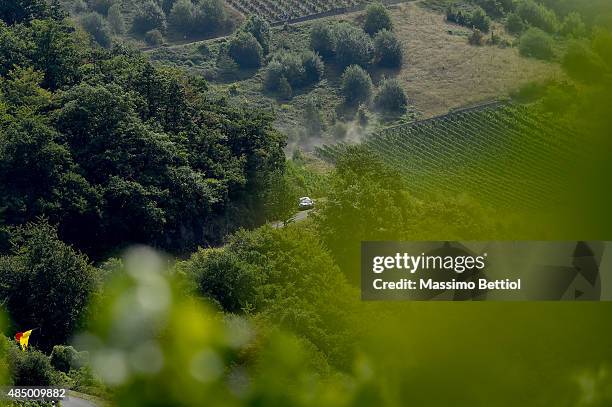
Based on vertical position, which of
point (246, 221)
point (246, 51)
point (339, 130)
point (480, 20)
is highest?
point (246, 221)

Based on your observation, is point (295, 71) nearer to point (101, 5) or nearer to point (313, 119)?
point (313, 119)

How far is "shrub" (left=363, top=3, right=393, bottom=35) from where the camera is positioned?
86625 mm

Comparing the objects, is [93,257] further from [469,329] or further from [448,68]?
[469,329]

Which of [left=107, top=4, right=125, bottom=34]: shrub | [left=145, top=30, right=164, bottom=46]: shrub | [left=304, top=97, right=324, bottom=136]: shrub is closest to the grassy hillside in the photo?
[left=304, top=97, right=324, bottom=136]: shrub

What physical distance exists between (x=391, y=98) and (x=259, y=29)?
53.7 ft

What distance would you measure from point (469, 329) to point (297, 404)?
2.51 feet

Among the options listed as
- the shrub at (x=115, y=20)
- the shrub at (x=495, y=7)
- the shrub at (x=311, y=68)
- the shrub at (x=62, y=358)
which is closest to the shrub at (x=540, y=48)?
the shrub at (x=62, y=358)

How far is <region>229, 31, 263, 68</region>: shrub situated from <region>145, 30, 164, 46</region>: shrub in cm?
634

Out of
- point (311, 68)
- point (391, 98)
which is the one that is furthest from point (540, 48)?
point (311, 68)

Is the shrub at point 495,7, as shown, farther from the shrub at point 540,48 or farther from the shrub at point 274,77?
the shrub at point 540,48

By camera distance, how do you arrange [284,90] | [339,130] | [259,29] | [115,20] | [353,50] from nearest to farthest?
[339,130] < [284,90] < [353,50] < [259,29] < [115,20]

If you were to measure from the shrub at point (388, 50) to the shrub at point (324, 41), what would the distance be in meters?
3.71

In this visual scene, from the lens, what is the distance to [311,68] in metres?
82.2

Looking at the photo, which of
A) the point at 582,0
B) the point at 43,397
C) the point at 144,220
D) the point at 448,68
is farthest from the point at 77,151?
the point at 582,0
